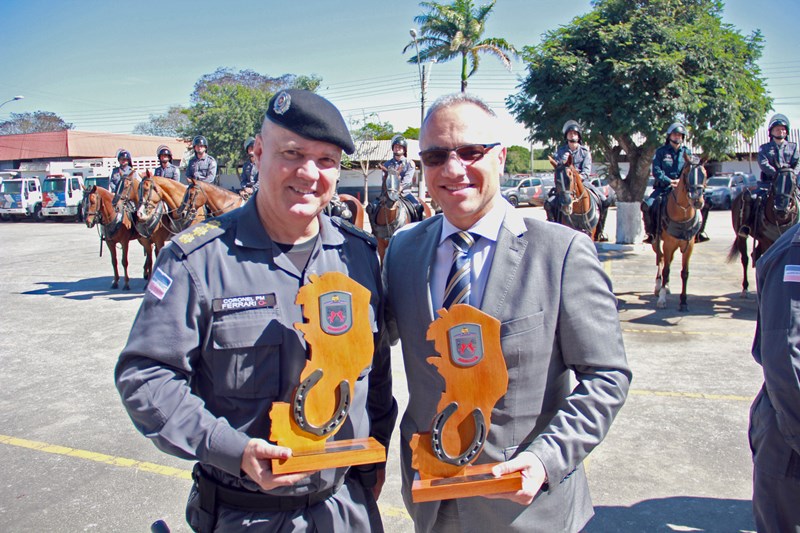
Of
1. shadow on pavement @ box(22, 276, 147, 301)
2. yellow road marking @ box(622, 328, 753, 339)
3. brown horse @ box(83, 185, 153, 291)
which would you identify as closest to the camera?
yellow road marking @ box(622, 328, 753, 339)

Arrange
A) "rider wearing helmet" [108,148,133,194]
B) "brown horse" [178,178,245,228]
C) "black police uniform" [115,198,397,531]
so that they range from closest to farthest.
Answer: "black police uniform" [115,198,397,531] → "brown horse" [178,178,245,228] → "rider wearing helmet" [108,148,133,194]

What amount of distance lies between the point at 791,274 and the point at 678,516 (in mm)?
2235

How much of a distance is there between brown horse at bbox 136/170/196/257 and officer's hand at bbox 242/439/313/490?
9401 millimetres

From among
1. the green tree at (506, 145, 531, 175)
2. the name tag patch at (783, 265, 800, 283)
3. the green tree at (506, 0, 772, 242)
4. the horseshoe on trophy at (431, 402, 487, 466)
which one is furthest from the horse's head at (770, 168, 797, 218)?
the green tree at (506, 145, 531, 175)

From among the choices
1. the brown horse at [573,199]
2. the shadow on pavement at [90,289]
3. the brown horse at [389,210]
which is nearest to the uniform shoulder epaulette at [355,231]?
the brown horse at [573,199]

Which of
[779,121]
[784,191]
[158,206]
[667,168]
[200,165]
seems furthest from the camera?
[200,165]

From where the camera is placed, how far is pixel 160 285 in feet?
5.80

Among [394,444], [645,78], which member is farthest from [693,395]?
[645,78]

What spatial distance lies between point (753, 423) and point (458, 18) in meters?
28.4

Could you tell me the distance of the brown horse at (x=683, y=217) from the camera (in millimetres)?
8594

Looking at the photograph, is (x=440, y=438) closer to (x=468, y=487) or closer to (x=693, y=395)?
(x=468, y=487)

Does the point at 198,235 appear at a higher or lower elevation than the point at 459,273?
higher

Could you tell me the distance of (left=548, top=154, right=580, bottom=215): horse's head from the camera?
9.38m

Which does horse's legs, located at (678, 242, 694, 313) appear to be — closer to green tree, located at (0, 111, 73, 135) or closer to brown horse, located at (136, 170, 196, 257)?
brown horse, located at (136, 170, 196, 257)
